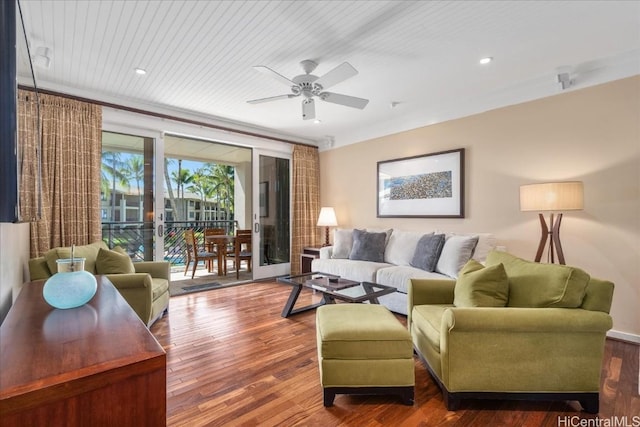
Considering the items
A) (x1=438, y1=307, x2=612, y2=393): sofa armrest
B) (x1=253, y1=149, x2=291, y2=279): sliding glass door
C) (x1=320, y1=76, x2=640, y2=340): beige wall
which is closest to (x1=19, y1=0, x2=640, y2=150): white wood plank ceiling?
(x1=320, y1=76, x2=640, y2=340): beige wall

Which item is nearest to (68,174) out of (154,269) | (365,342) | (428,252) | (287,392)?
(154,269)

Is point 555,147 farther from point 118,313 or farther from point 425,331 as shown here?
point 118,313

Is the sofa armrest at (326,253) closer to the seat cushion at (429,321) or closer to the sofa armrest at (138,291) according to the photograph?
the seat cushion at (429,321)

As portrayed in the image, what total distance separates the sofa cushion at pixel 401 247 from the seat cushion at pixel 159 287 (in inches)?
107

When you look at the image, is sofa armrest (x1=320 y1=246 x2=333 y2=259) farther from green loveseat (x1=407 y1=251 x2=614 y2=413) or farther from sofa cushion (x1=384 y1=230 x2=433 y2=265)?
green loveseat (x1=407 y1=251 x2=614 y2=413)

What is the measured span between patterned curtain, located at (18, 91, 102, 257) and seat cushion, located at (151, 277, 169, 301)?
1005 millimetres

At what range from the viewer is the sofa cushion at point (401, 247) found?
390cm

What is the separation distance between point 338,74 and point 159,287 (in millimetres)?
2680

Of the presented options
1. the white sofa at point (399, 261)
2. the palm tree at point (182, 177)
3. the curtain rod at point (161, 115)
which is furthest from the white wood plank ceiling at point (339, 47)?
the palm tree at point (182, 177)

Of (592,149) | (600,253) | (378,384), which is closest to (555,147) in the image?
(592,149)

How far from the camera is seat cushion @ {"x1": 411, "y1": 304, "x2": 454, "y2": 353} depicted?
1977 mm

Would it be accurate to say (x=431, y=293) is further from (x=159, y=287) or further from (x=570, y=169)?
(x=159, y=287)

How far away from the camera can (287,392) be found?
6.54ft

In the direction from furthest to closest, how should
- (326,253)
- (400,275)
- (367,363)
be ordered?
(326,253) → (400,275) → (367,363)
